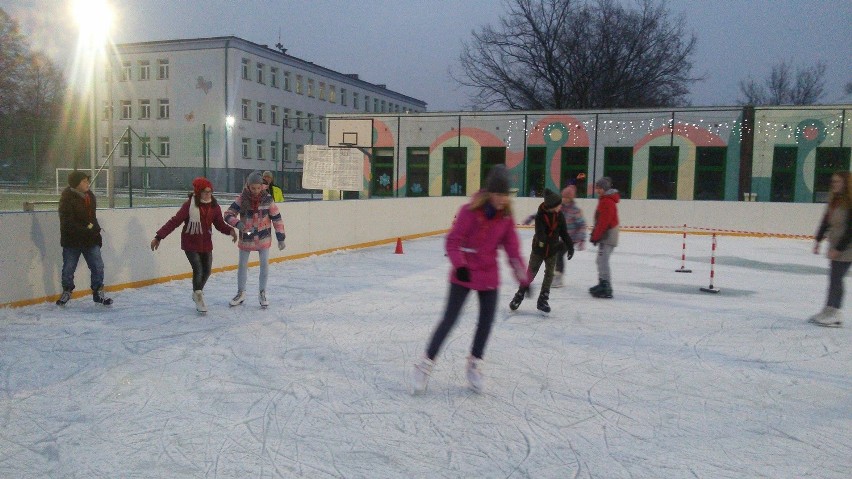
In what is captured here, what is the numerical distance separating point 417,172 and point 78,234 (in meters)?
21.9

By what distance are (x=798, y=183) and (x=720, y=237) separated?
23.4 feet

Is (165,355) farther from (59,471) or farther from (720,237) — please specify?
(720,237)

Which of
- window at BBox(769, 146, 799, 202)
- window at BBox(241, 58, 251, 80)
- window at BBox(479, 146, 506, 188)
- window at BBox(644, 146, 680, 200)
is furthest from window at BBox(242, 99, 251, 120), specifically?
window at BBox(769, 146, 799, 202)

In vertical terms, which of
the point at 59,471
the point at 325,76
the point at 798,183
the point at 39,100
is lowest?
the point at 59,471

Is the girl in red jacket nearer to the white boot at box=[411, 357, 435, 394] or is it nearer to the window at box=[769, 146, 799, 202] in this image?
the white boot at box=[411, 357, 435, 394]

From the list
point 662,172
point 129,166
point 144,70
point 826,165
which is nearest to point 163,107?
point 144,70

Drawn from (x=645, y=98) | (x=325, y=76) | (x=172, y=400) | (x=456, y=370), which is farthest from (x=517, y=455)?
(x=325, y=76)

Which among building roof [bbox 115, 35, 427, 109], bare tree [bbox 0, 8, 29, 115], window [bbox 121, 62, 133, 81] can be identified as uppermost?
building roof [bbox 115, 35, 427, 109]

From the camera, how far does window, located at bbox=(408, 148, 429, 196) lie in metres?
28.2

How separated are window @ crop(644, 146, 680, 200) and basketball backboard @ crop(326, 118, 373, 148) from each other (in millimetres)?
11172

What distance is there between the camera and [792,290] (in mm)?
9477

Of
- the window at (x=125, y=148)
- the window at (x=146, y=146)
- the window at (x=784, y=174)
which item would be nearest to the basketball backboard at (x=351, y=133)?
the window at (x=146, y=146)

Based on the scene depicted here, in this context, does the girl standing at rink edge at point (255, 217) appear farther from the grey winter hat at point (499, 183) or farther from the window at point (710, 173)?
the window at point (710, 173)

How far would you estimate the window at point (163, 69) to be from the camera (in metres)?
41.4
